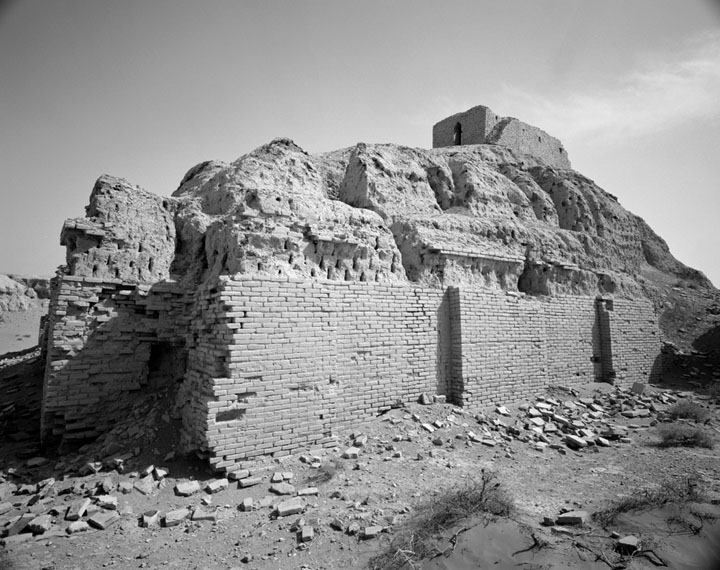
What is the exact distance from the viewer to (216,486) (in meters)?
4.14

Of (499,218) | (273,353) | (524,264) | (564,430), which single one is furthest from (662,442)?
(273,353)

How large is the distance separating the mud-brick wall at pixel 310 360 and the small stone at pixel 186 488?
0.96ft

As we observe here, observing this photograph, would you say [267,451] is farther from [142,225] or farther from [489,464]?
[142,225]

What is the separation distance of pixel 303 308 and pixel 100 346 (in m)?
3.16

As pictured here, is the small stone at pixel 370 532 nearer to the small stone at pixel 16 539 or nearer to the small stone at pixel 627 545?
the small stone at pixel 627 545

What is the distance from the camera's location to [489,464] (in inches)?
201

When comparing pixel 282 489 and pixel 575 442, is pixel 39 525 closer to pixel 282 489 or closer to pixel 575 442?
Result: pixel 282 489

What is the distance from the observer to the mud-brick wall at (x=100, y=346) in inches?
205

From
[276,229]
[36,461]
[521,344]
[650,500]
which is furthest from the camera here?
[521,344]

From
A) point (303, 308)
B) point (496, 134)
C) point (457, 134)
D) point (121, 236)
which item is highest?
point (457, 134)

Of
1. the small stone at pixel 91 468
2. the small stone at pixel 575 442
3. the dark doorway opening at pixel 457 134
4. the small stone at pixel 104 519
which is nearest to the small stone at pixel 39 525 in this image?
the small stone at pixel 104 519

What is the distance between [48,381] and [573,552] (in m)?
6.61

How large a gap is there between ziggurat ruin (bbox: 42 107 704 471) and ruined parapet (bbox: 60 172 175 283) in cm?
3

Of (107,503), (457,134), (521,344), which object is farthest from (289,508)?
(457,134)
